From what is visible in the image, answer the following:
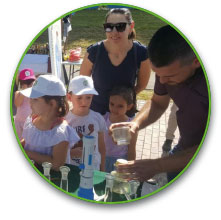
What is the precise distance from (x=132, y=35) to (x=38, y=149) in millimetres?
425

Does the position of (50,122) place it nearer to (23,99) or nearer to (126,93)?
(23,99)

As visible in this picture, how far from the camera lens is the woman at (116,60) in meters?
0.86

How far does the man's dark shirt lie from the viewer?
2.88ft

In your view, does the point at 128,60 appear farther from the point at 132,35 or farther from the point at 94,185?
the point at 94,185

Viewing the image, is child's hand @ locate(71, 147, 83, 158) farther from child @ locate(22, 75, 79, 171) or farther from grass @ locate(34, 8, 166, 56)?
grass @ locate(34, 8, 166, 56)

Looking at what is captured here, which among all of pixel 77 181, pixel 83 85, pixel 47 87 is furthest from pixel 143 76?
pixel 77 181

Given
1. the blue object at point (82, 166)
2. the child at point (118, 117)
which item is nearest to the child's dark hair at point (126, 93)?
the child at point (118, 117)

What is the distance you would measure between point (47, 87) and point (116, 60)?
21 centimetres

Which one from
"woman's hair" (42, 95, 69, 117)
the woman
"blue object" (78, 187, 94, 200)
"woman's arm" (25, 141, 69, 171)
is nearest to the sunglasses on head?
the woman

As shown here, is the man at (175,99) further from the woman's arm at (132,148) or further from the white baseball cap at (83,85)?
the white baseball cap at (83,85)

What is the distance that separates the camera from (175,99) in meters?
0.89

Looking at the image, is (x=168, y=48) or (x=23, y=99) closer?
(x=168, y=48)

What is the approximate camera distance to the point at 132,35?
0.87m

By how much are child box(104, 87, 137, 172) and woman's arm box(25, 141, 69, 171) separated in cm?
12
